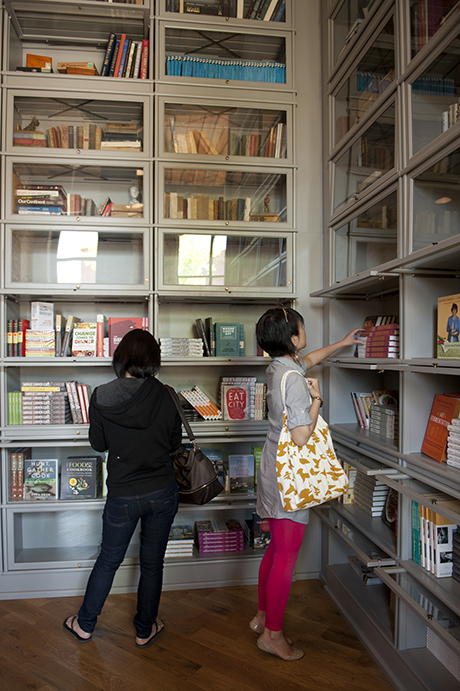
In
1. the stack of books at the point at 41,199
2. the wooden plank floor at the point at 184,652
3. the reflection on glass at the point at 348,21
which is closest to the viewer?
the wooden plank floor at the point at 184,652

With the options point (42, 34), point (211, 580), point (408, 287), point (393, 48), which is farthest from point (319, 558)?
point (42, 34)

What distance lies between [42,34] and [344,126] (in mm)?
2107

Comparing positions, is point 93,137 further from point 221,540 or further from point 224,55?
point 221,540

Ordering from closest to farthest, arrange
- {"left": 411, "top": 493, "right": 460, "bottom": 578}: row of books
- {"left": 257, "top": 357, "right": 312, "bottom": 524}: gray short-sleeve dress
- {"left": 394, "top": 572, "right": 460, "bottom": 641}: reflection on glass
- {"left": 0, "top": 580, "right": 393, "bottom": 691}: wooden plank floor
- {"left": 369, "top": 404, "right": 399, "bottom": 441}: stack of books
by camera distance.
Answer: {"left": 394, "top": 572, "right": 460, "bottom": 641}: reflection on glass, {"left": 411, "top": 493, "right": 460, "bottom": 578}: row of books, {"left": 257, "top": 357, "right": 312, "bottom": 524}: gray short-sleeve dress, {"left": 0, "top": 580, "right": 393, "bottom": 691}: wooden plank floor, {"left": 369, "top": 404, "right": 399, "bottom": 441}: stack of books

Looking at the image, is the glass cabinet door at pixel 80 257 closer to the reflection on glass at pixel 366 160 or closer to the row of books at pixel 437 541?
the reflection on glass at pixel 366 160

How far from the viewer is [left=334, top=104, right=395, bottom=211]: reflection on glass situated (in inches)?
78.9

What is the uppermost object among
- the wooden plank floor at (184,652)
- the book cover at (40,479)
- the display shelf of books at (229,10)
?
the display shelf of books at (229,10)

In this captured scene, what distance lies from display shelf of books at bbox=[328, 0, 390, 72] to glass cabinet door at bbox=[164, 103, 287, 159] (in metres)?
0.47

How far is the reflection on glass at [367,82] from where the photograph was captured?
2.01 meters

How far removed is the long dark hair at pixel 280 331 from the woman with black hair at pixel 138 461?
1.67ft

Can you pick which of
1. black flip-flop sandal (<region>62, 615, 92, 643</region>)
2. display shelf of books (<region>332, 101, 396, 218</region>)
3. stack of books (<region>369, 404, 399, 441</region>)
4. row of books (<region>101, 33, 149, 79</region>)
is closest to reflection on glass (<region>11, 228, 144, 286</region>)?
row of books (<region>101, 33, 149, 79</region>)

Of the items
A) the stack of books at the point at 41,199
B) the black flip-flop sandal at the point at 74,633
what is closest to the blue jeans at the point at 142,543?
the black flip-flop sandal at the point at 74,633

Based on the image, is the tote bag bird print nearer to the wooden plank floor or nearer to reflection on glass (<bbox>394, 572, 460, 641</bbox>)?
reflection on glass (<bbox>394, 572, 460, 641</bbox>)

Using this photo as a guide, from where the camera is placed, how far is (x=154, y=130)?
275 cm
